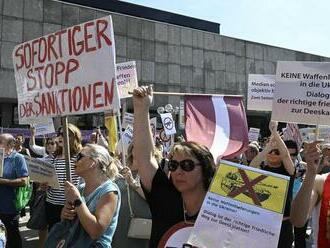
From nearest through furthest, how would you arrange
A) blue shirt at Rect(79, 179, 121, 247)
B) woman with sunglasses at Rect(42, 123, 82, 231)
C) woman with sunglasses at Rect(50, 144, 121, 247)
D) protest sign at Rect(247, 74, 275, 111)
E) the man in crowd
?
1. woman with sunglasses at Rect(50, 144, 121, 247)
2. blue shirt at Rect(79, 179, 121, 247)
3. woman with sunglasses at Rect(42, 123, 82, 231)
4. the man in crowd
5. protest sign at Rect(247, 74, 275, 111)

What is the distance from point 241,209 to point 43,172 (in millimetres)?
3295

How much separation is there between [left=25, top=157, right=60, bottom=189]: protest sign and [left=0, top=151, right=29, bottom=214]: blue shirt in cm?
70

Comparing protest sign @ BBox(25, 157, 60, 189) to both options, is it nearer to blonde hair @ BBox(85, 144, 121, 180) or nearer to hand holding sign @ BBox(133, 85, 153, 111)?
blonde hair @ BBox(85, 144, 121, 180)

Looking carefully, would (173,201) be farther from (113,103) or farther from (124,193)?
(124,193)

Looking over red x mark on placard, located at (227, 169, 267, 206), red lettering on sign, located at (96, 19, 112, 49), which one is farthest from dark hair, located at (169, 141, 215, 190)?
red lettering on sign, located at (96, 19, 112, 49)

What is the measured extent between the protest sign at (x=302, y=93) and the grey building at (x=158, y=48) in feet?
62.4

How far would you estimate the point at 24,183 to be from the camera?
6.35 m

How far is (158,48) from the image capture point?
90.0ft

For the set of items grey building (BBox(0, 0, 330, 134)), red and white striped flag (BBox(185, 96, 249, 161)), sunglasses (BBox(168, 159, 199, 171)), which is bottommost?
sunglasses (BBox(168, 159, 199, 171))

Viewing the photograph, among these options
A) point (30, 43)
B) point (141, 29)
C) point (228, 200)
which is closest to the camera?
point (228, 200)

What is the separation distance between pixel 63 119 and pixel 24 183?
8.92 ft

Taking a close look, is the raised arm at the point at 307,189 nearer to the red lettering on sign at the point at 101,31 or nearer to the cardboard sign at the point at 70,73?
the cardboard sign at the point at 70,73

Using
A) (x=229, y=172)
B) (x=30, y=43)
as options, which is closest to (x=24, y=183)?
(x=30, y=43)

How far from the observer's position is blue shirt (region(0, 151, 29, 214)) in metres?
6.32
